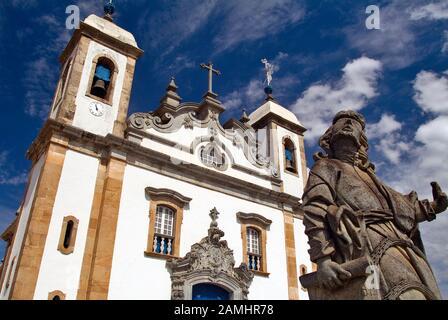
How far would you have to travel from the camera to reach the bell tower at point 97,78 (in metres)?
12.4

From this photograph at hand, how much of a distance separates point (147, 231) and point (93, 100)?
15.6 ft

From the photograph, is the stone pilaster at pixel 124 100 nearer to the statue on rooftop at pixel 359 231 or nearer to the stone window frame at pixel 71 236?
the stone window frame at pixel 71 236

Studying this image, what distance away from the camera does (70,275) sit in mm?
10062

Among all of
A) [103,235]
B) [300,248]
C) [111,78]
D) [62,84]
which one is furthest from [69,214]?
[300,248]

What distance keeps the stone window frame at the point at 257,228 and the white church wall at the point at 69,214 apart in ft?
17.2

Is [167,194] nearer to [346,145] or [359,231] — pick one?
[346,145]

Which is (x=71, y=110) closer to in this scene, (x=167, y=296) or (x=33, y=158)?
(x=33, y=158)

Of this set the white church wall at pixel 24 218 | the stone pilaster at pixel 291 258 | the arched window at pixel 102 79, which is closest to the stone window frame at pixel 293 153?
the stone pilaster at pixel 291 258

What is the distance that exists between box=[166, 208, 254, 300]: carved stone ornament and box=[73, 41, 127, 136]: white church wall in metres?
4.57

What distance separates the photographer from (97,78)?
44.6 feet

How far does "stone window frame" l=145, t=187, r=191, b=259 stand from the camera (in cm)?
1150

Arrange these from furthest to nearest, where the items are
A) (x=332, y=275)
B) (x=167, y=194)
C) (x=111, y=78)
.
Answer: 1. (x=111, y=78)
2. (x=167, y=194)
3. (x=332, y=275)

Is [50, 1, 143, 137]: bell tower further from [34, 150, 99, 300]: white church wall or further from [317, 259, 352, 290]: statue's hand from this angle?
[317, 259, 352, 290]: statue's hand

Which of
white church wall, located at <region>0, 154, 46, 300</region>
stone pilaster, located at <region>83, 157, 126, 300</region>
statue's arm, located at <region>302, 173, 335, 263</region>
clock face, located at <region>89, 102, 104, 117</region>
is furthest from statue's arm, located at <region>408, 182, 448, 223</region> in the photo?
clock face, located at <region>89, 102, 104, 117</region>
